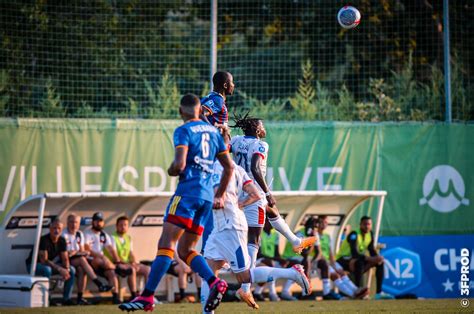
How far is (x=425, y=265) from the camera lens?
18.6m

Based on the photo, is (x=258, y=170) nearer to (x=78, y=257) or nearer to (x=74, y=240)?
(x=78, y=257)

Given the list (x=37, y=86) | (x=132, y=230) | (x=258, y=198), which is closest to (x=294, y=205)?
(x=132, y=230)

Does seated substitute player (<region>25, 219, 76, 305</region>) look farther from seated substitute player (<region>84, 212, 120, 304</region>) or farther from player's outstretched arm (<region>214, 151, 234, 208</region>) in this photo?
player's outstretched arm (<region>214, 151, 234, 208</region>)

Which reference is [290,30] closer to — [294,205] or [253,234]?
[294,205]

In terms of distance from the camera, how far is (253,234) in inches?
491

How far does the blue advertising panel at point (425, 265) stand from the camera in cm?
1859

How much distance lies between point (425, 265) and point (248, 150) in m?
7.32

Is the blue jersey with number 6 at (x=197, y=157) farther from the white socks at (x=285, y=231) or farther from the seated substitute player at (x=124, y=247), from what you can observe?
the seated substitute player at (x=124, y=247)

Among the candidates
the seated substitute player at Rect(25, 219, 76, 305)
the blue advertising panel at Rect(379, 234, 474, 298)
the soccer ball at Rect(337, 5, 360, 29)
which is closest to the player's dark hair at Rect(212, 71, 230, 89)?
the soccer ball at Rect(337, 5, 360, 29)

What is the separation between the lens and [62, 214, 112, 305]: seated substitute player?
16344 mm

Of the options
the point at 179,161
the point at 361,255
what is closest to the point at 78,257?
the point at 361,255

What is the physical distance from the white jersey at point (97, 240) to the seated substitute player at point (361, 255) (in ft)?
14.6

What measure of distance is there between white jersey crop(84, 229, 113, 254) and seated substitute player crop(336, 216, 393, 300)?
4458mm

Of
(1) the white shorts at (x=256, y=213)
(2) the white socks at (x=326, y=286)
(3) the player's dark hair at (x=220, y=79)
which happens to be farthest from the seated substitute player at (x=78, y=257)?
(3) the player's dark hair at (x=220, y=79)
